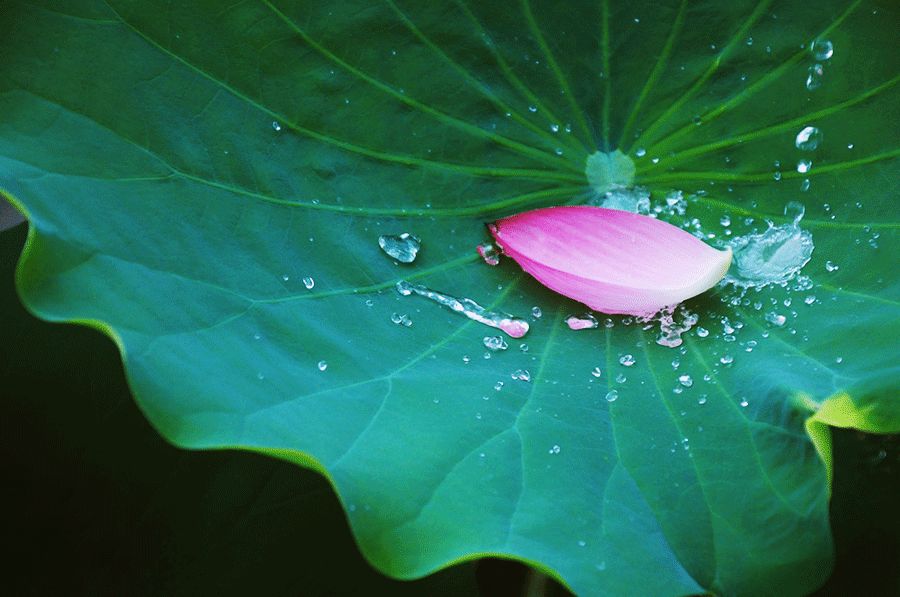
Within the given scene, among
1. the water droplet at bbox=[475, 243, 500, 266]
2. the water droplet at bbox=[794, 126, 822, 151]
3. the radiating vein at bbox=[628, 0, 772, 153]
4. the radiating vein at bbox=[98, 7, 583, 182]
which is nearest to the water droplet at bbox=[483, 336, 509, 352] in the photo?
the water droplet at bbox=[475, 243, 500, 266]

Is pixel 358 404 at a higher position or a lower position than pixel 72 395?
higher

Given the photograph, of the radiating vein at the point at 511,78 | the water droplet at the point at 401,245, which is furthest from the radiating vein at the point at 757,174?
the water droplet at the point at 401,245

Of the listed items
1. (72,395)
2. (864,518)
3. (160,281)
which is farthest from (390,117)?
(864,518)

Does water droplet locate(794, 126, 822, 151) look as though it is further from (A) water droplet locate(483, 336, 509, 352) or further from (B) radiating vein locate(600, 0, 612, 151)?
(A) water droplet locate(483, 336, 509, 352)

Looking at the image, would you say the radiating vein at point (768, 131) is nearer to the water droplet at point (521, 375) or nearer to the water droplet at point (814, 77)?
the water droplet at point (814, 77)

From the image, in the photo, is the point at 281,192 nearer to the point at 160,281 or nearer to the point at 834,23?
the point at 160,281

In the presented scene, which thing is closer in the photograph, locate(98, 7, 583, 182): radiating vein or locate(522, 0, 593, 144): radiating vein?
locate(98, 7, 583, 182): radiating vein

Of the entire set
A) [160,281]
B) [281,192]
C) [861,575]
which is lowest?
[160,281]
